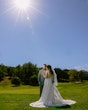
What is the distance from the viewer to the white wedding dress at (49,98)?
16.8m

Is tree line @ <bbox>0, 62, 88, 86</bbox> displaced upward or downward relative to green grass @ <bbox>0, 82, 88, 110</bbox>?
upward

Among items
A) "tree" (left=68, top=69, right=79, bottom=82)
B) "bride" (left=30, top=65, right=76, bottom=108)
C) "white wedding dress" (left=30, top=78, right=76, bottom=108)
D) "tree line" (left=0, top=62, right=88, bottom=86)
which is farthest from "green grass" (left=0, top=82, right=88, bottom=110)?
"tree" (left=68, top=69, right=79, bottom=82)

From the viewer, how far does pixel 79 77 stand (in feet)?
252

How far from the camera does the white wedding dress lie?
16781mm

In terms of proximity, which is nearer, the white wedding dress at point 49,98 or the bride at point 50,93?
the white wedding dress at point 49,98

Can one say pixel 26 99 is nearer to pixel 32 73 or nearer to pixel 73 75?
pixel 32 73

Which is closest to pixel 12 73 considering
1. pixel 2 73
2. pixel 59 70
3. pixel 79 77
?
pixel 2 73

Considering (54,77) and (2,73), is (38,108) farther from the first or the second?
(2,73)

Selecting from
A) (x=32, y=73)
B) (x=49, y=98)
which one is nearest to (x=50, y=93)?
(x=49, y=98)

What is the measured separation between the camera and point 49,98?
1727 cm

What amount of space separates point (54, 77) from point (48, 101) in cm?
158

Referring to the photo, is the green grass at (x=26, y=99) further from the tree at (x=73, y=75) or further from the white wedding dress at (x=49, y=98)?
the tree at (x=73, y=75)

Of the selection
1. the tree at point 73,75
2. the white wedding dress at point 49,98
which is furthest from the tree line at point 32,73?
the white wedding dress at point 49,98

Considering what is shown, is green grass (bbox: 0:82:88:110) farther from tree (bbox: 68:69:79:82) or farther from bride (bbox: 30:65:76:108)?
tree (bbox: 68:69:79:82)
